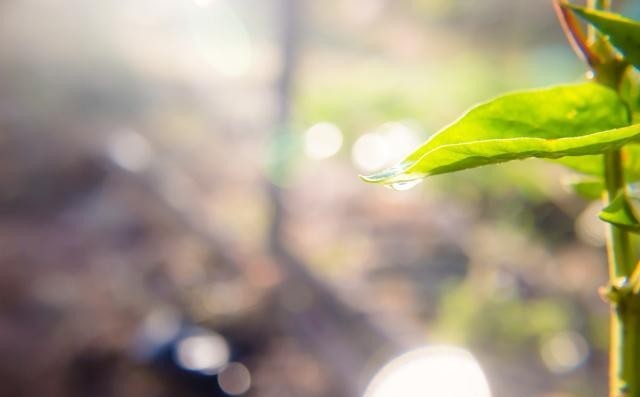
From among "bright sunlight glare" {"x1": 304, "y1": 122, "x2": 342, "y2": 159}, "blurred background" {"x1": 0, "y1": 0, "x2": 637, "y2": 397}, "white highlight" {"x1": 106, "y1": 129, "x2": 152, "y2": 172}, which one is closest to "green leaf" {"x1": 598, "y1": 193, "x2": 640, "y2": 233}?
"blurred background" {"x1": 0, "y1": 0, "x2": 637, "y2": 397}

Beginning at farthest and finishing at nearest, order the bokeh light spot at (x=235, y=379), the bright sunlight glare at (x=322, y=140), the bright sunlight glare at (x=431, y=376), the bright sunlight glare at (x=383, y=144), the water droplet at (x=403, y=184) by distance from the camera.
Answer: the bright sunlight glare at (x=322, y=140)
the bright sunlight glare at (x=383, y=144)
the bokeh light spot at (x=235, y=379)
the bright sunlight glare at (x=431, y=376)
the water droplet at (x=403, y=184)

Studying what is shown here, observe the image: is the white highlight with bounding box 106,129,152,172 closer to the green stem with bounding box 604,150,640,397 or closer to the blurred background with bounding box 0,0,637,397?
the blurred background with bounding box 0,0,637,397

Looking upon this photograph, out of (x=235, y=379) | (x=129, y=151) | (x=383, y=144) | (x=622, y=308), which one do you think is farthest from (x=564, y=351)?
(x=129, y=151)

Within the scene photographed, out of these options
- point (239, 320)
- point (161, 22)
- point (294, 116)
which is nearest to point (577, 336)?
point (239, 320)

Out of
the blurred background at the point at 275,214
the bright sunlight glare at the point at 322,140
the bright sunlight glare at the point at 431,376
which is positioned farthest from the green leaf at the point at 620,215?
the bright sunlight glare at the point at 322,140

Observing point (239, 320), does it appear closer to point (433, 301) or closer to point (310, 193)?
point (433, 301)

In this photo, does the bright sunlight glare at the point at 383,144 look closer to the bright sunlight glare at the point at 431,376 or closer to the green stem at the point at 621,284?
the bright sunlight glare at the point at 431,376

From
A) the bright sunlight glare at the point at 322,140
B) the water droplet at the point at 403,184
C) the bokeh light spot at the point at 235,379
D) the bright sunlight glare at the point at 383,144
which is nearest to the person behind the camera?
the water droplet at the point at 403,184

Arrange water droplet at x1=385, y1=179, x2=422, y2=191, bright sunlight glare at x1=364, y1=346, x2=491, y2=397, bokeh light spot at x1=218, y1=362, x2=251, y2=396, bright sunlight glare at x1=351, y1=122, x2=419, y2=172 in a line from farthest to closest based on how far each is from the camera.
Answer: bright sunlight glare at x1=351, y1=122, x2=419, y2=172
bokeh light spot at x1=218, y1=362, x2=251, y2=396
bright sunlight glare at x1=364, y1=346, x2=491, y2=397
water droplet at x1=385, y1=179, x2=422, y2=191
